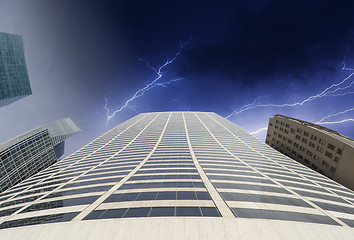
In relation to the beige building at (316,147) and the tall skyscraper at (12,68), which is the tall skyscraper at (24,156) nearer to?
the tall skyscraper at (12,68)

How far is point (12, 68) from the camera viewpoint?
73812 millimetres

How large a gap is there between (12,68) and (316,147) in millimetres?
132787

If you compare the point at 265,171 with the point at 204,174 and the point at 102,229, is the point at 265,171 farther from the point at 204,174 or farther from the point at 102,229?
the point at 102,229

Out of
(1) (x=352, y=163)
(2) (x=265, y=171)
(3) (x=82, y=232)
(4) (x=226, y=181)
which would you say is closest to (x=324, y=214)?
(4) (x=226, y=181)

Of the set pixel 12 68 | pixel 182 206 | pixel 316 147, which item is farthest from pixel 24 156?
pixel 316 147

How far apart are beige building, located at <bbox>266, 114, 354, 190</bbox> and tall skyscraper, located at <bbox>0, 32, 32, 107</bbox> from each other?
412 feet

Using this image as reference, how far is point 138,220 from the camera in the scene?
31.8 feet

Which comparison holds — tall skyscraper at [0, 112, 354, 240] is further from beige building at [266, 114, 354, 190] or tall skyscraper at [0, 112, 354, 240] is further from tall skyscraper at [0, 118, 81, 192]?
tall skyscraper at [0, 118, 81, 192]

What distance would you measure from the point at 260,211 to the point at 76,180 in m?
24.9

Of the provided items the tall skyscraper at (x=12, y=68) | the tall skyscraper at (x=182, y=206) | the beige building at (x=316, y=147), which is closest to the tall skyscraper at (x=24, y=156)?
the tall skyscraper at (x=12, y=68)

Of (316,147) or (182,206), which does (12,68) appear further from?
(316,147)

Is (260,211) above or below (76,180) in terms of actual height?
above

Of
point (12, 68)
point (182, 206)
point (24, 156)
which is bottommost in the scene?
point (24, 156)

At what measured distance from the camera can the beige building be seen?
2861 cm
